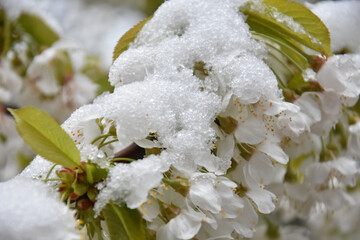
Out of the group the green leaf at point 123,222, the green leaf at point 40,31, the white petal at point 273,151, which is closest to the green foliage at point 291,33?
the white petal at point 273,151

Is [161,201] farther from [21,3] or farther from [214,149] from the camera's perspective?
[21,3]

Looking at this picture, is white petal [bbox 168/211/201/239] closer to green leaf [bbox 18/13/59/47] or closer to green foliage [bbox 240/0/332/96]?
green foliage [bbox 240/0/332/96]

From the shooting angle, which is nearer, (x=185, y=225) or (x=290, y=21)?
(x=185, y=225)

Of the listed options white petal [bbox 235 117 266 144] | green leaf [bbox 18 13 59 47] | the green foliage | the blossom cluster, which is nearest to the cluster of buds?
the blossom cluster

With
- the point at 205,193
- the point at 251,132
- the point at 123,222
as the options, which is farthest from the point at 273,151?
the point at 123,222

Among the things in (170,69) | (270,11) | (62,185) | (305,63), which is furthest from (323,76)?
(62,185)

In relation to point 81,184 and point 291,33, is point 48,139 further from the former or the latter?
point 291,33

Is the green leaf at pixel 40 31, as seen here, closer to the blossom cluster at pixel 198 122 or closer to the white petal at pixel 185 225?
the blossom cluster at pixel 198 122
